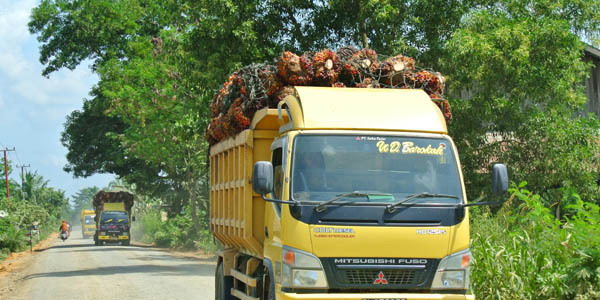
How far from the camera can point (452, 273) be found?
809 cm

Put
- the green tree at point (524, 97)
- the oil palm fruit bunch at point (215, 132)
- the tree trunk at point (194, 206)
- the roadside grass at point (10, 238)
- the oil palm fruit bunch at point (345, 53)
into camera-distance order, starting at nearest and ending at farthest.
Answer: the oil palm fruit bunch at point (345, 53) < the oil palm fruit bunch at point (215, 132) < the green tree at point (524, 97) < the tree trunk at point (194, 206) < the roadside grass at point (10, 238)

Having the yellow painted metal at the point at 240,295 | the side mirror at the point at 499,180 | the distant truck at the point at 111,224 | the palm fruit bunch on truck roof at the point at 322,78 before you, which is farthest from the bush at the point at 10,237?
the side mirror at the point at 499,180

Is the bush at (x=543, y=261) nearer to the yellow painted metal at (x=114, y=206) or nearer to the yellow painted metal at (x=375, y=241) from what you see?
the yellow painted metal at (x=375, y=241)

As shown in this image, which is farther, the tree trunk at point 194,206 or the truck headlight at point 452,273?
the tree trunk at point 194,206

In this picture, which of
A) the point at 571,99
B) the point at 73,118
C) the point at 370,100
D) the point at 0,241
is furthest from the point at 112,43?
the point at 370,100

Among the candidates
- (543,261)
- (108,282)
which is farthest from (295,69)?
(108,282)

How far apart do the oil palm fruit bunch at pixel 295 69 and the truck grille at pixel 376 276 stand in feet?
10.5

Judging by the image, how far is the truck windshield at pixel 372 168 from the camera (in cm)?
816

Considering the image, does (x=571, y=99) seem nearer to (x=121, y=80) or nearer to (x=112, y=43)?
(x=121, y=80)

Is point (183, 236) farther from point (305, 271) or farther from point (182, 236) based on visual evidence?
point (305, 271)

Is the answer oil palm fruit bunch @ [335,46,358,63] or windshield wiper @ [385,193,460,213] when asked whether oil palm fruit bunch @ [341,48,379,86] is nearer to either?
oil palm fruit bunch @ [335,46,358,63]

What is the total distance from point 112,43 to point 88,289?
101 feet

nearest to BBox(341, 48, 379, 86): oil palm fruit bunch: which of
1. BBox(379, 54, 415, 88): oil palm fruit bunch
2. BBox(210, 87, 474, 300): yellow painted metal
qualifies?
BBox(379, 54, 415, 88): oil palm fruit bunch

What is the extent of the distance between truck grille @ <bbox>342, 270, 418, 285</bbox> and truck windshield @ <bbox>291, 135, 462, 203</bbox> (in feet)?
2.32
